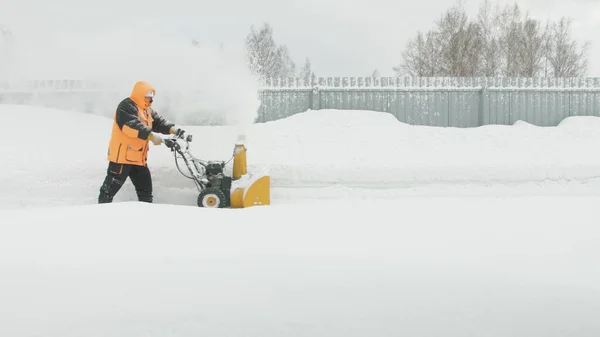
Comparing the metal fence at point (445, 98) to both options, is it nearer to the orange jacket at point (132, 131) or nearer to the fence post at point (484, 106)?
the fence post at point (484, 106)

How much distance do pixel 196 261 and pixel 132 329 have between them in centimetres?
91

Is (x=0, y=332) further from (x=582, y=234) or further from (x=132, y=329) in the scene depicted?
(x=582, y=234)

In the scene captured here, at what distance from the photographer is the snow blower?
6656 millimetres

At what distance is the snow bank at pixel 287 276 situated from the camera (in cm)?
255

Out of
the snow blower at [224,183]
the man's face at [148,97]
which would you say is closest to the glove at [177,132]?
the snow blower at [224,183]

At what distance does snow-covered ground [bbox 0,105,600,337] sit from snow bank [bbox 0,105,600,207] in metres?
0.07

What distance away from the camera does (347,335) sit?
2.45 meters

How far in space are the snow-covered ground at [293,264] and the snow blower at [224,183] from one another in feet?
2.55

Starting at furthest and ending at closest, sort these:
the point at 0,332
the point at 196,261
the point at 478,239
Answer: the point at 478,239 → the point at 196,261 → the point at 0,332

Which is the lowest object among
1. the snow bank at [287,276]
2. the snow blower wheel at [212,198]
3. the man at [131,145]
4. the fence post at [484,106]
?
the snow bank at [287,276]

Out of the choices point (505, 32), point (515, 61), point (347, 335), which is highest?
point (505, 32)

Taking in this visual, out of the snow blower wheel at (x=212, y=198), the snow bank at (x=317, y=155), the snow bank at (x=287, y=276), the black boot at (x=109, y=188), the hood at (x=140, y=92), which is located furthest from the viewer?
the snow bank at (x=317, y=155)

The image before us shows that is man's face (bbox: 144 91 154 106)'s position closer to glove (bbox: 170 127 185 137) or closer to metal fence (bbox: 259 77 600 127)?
glove (bbox: 170 127 185 137)

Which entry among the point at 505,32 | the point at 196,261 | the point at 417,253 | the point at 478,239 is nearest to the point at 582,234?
the point at 478,239
